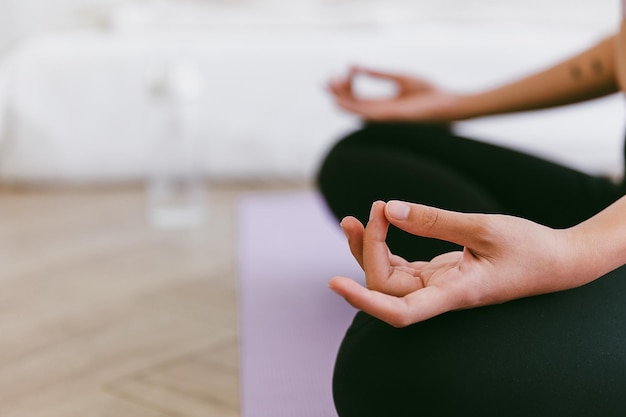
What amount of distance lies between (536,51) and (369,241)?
6.12ft

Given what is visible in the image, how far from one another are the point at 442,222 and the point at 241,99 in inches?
67.7

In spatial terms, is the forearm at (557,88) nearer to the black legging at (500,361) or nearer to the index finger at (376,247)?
the black legging at (500,361)

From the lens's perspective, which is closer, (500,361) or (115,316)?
(500,361)

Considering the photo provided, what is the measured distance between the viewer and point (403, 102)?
3.84 ft

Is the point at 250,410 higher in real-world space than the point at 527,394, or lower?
lower

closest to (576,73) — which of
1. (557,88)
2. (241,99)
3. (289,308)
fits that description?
(557,88)

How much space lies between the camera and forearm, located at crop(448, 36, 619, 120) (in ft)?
3.22

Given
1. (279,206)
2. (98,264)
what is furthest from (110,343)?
(279,206)

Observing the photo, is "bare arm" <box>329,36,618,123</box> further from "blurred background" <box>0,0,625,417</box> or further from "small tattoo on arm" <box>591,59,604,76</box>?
"blurred background" <box>0,0,625,417</box>

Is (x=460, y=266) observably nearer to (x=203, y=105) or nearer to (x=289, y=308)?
(x=289, y=308)

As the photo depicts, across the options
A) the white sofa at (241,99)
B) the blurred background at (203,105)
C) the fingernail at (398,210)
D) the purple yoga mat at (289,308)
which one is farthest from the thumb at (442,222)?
the white sofa at (241,99)

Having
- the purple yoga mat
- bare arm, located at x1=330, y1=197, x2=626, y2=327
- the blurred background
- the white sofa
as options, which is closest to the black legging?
bare arm, located at x1=330, y1=197, x2=626, y2=327

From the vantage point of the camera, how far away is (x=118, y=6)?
237cm

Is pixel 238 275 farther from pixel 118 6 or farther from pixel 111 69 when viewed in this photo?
pixel 118 6
